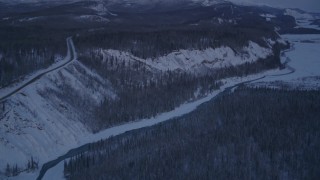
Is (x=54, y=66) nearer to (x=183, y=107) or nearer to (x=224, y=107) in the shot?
(x=183, y=107)

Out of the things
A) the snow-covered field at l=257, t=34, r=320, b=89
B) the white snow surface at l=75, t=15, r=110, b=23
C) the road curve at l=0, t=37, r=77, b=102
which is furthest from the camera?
the white snow surface at l=75, t=15, r=110, b=23

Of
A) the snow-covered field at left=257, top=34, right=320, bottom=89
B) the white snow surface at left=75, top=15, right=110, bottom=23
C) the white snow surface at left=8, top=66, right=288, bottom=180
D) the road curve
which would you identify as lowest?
the snow-covered field at left=257, top=34, right=320, bottom=89

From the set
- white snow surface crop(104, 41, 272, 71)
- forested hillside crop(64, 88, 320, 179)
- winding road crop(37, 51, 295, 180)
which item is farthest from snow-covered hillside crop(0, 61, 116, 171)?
white snow surface crop(104, 41, 272, 71)

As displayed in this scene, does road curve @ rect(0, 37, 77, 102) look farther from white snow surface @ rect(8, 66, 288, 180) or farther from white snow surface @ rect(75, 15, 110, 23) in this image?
white snow surface @ rect(75, 15, 110, 23)

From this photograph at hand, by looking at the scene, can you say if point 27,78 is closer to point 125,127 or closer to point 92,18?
point 125,127

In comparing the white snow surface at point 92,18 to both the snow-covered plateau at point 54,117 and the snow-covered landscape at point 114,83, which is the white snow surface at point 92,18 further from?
the snow-covered plateau at point 54,117
